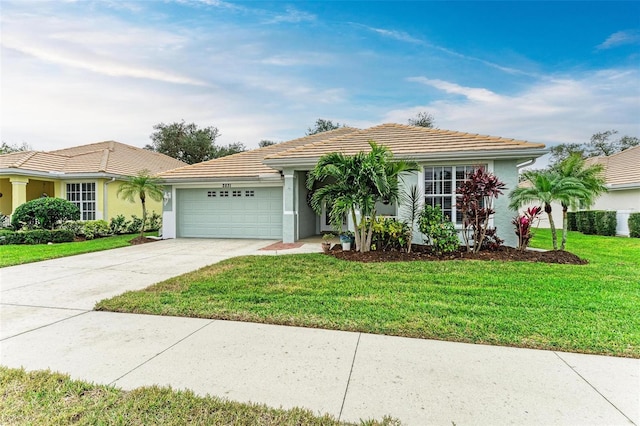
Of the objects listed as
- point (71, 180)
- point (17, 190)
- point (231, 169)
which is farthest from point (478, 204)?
point (17, 190)

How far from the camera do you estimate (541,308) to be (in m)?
4.52

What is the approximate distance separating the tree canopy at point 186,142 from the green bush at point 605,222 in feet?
94.8

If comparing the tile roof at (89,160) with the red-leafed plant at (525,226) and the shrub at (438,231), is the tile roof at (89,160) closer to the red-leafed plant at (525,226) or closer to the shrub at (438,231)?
the shrub at (438,231)

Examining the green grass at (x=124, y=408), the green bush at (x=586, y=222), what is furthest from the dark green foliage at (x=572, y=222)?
the green grass at (x=124, y=408)

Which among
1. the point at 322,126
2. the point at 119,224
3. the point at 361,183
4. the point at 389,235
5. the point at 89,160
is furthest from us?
the point at 322,126

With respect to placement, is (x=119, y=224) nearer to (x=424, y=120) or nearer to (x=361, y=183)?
(x=361, y=183)

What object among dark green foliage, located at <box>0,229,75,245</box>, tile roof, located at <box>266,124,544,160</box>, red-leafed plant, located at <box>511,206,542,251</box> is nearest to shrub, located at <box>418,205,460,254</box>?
red-leafed plant, located at <box>511,206,542,251</box>

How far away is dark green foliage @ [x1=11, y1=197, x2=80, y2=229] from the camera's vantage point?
12.9 metres

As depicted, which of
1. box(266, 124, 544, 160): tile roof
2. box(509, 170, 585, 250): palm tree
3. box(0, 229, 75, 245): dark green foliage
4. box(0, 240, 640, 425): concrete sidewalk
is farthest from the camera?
box(0, 229, 75, 245): dark green foliage

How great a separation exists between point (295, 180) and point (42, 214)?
34.4ft

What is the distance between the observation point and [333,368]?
300 cm

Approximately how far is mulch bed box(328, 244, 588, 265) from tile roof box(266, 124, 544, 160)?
3.10 metres

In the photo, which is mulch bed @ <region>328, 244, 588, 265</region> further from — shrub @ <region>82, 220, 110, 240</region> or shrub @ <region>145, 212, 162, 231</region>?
shrub @ <region>145, 212, 162, 231</region>

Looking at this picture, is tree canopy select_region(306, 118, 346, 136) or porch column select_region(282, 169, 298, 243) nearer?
porch column select_region(282, 169, 298, 243)
